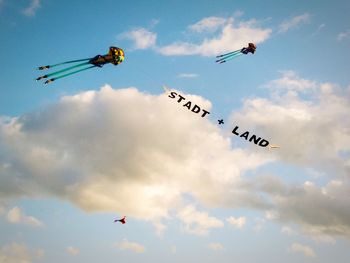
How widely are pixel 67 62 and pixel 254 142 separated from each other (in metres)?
29.4

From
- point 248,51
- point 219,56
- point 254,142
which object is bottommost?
point 254,142

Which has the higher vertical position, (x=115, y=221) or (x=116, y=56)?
(x=116, y=56)

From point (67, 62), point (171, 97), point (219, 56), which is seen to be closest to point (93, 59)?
point (67, 62)

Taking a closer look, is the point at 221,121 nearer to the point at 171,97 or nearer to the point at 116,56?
the point at 171,97

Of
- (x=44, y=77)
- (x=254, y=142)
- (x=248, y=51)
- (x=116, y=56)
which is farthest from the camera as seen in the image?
(x=248, y=51)

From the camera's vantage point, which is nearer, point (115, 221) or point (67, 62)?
point (67, 62)

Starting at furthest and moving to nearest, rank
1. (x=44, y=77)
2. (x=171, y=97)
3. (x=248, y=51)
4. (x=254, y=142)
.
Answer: (x=248, y=51)
(x=254, y=142)
(x=171, y=97)
(x=44, y=77)

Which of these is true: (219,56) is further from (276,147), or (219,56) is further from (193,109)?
(276,147)

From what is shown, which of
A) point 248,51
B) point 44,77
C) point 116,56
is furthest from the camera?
point 248,51

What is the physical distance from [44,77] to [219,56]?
27013 mm

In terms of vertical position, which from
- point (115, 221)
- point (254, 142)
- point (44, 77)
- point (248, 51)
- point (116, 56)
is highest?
point (248, 51)

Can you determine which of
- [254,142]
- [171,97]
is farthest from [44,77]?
[254,142]

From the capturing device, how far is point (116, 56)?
131 feet

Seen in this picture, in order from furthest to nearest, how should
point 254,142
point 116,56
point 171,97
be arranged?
point 254,142 < point 171,97 < point 116,56
